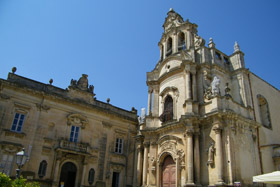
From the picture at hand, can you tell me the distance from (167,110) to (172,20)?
9.48 meters

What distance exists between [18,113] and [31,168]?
4.20 m

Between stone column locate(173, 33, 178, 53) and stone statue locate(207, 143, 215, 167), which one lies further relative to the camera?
stone column locate(173, 33, 178, 53)

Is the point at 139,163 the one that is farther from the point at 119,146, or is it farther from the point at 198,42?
the point at 198,42

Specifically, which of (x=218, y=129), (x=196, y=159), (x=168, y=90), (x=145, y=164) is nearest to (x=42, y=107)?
(x=145, y=164)

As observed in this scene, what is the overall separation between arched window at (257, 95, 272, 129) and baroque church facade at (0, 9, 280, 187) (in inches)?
2.9

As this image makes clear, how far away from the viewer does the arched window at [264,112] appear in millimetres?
19078

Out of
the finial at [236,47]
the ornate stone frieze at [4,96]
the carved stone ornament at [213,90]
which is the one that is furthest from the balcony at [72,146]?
the finial at [236,47]

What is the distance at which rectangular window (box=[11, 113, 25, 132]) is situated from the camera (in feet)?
59.4

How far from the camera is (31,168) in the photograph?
17719 millimetres

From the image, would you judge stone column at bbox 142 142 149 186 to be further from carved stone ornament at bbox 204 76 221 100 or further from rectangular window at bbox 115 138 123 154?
carved stone ornament at bbox 204 76 221 100

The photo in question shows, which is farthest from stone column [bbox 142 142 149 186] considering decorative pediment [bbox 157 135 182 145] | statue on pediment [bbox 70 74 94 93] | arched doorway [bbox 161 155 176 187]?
statue on pediment [bbox 70 74 94 93]

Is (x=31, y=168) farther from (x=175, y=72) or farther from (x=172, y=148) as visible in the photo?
(x=175, y=72)

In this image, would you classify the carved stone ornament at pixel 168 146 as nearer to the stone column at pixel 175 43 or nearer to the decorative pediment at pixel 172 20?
the stone column at pixel 175 43

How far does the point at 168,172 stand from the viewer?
17.6m
